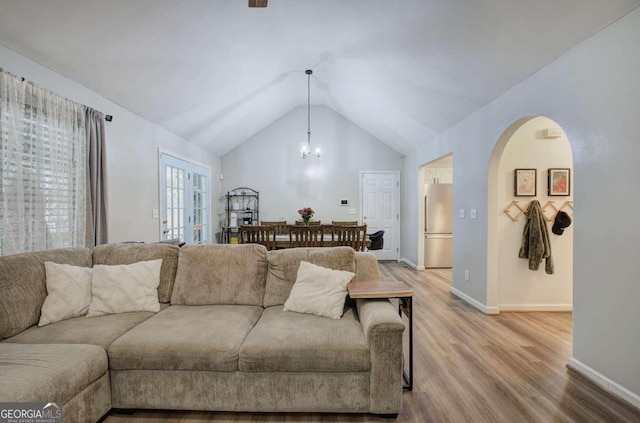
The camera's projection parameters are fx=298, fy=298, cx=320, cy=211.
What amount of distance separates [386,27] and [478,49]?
2.90ft

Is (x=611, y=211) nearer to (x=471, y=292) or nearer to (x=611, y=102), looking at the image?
(x=611, y=102)

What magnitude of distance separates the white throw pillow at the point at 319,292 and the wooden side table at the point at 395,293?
0.09 metres

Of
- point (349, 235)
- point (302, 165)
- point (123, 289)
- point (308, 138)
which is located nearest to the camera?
point (123, 289)

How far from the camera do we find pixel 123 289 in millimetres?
2170

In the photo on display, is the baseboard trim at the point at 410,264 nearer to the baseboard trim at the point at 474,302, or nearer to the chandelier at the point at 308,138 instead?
the baseboard trim at the point at 474,302

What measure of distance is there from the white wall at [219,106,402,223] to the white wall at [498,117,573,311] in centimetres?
343

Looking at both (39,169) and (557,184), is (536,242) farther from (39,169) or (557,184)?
(39,169)

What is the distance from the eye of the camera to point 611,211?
1986mm

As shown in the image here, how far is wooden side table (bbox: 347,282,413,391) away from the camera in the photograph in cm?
193

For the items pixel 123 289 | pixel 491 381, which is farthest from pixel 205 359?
pixel 491 381

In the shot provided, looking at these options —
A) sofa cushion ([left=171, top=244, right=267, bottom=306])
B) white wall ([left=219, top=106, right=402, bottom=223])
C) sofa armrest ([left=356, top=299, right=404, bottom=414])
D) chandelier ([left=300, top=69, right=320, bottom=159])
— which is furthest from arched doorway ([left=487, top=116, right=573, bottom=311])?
white wall ([left=219, top=106, right=402, bottom=223])

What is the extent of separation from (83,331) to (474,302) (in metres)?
3.85

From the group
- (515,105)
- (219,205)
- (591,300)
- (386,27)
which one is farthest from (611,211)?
(219,205)

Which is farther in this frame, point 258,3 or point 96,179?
point 96,179
